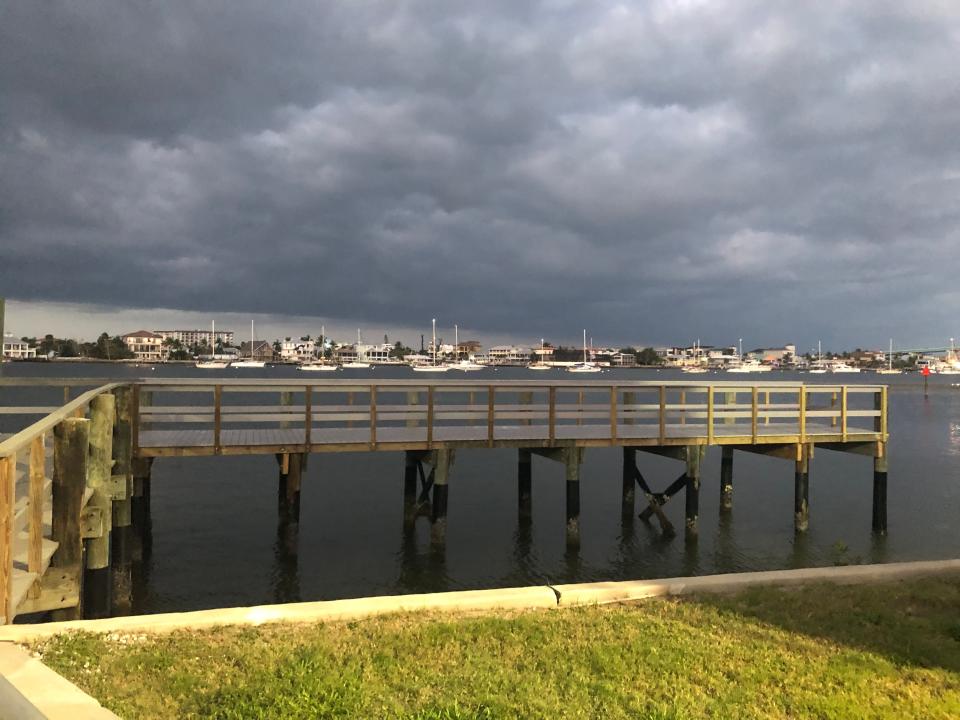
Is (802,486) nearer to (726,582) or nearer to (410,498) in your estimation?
(410,498)

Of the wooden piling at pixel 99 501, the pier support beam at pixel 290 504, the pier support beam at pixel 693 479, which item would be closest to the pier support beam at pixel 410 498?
the pier support beam at pixel 290 504

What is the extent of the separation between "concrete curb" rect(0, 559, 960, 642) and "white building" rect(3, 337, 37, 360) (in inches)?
8065

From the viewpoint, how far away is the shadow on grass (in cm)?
608

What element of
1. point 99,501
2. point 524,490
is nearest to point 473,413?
point 524,490

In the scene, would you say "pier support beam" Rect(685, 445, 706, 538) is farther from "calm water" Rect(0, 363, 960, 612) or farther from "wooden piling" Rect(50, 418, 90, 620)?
"wooden piling" Rect(50, 418, 90, 620)

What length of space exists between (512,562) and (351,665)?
949 cm

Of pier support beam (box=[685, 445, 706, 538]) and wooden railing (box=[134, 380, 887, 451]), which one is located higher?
wooden railing (box=[134, 380, 887, 451])

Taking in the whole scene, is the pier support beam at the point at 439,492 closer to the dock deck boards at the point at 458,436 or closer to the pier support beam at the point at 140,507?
the dock deck boards at the point at 458,436

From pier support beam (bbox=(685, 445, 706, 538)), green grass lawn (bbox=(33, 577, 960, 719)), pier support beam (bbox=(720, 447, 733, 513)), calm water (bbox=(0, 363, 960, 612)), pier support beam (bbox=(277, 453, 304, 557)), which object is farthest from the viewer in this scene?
pier support beam (bbox=(720, 447, 733, 513))

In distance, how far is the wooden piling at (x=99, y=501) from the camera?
9367 millimetres

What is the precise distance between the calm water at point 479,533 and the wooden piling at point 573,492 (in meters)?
0.36

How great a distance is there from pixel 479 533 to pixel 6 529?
506 inches

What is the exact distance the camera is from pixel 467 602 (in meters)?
6.85

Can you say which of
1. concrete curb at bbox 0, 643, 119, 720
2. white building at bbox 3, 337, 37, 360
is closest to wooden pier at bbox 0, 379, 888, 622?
concrete curb at bbox 0, 643, 119, 720
